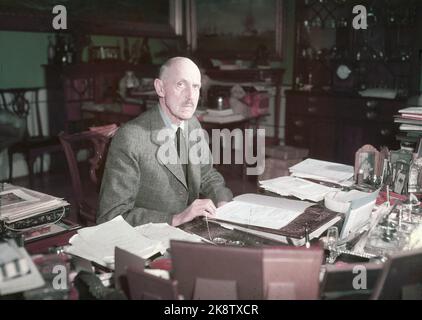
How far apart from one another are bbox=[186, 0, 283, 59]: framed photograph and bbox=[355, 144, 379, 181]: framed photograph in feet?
14.3

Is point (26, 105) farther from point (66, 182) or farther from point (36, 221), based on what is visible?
point (36, 221)

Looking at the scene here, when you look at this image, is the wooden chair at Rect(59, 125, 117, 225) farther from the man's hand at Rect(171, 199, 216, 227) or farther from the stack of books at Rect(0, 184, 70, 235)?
the man's hand at Rect(171, 199, 216, 227)

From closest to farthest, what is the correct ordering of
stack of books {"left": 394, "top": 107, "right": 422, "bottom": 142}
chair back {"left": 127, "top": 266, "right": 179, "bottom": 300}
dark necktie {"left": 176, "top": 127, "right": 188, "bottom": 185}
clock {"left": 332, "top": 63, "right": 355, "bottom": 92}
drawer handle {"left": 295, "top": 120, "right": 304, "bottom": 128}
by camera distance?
1. chair back {"left": 127, "top": 266, "right": 179, "bottom": 300}
2. dark necktie {"left": 176, "top": 127, "right": 188, "bottom": 185}
3. stack of books {"left": 394, "top": 107, "right": 422, "bottom": 142}
4. clock {"left": 332, "top": 63, "right": 355, "bottom": 92}
5. drawer handle {"left": 295, "top": 120, "right": 304, "bottom": 128}

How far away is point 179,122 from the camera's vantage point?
2.40m

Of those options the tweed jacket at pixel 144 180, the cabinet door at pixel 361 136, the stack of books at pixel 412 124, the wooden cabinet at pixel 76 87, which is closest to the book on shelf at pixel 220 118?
the wooden cabinet at pixel 76 87

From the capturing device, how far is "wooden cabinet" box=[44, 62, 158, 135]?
5.71 m

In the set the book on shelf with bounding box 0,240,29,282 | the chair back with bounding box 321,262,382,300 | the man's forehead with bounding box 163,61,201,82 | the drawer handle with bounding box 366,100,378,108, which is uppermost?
the man's forehead with bounding box 163,61,201,82

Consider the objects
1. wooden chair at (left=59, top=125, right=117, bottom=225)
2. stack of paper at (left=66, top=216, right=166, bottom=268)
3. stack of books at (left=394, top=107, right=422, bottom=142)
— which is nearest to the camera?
stack of paper at (left=66, top=216, right=166, bottom=268)

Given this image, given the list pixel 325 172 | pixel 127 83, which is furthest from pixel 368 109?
pixel 325 172

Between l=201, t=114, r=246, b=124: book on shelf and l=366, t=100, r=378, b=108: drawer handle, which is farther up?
l=366, t=100, r=378, b=108: drawer handle

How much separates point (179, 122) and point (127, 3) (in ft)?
15.1

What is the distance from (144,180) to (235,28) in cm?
524

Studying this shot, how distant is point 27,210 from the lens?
1.91 meters

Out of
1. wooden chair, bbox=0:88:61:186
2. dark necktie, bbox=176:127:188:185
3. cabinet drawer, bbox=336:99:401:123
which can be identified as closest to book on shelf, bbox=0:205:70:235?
dark necktie, bbox=176:127:188:185
